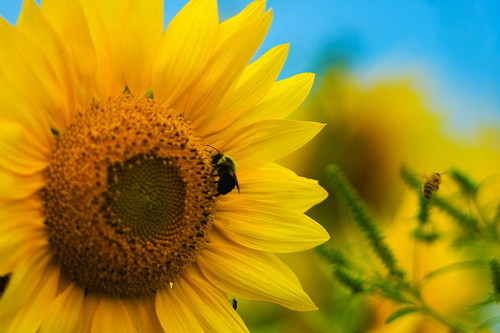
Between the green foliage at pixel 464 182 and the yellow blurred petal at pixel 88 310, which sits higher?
the green foliage at pixel 464 182

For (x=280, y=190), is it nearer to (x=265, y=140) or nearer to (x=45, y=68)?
(x=265, y=140)

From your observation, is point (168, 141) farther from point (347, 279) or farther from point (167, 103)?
point (347, 279)

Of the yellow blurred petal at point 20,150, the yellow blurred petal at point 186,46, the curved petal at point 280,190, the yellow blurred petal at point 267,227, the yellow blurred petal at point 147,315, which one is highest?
the yellow blurred petal at point 186,46

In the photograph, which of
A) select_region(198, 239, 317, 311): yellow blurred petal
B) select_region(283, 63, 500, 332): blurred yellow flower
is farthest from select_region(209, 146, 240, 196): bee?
select_region(283, 63, 500, 332): blurred yellow flower

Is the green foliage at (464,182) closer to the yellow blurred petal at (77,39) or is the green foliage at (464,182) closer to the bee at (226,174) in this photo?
the bee at (226,174)

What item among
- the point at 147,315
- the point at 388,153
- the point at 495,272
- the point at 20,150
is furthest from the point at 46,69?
the point at 388,153

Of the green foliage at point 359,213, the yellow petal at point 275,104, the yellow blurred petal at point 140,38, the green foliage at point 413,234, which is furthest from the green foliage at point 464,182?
the yellow blurred petal at point 140,38
